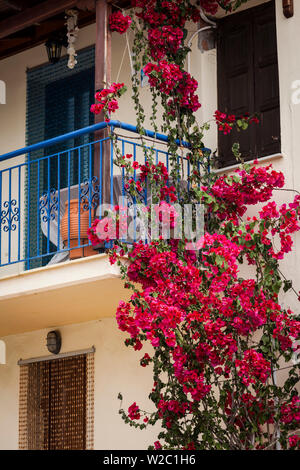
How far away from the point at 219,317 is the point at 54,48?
469cm

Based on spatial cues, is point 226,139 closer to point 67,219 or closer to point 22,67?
point 67,219

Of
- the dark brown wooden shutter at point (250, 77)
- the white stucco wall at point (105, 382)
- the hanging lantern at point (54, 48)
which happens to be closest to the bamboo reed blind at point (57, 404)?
the white stucco wall at point (105, 382)

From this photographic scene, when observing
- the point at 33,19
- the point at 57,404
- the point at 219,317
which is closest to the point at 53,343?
the point at 57,404

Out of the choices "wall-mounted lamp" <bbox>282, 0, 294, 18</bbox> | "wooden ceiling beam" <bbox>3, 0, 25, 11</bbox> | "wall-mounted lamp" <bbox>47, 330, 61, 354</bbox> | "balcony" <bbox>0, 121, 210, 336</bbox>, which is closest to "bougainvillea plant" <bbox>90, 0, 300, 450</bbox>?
"balcony" <bbox>0, 121, 210, 336</bbox>

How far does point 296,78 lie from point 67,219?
2.50m

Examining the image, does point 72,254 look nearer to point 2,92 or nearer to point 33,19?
point 33,19

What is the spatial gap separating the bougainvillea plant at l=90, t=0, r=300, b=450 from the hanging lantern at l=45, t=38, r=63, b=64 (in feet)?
9.06

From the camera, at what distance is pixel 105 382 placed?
968 centimetres

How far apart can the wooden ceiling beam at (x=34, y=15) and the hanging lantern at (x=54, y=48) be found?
1.02 m

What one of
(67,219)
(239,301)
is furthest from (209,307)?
(67,219)

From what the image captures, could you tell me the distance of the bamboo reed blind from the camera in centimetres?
983

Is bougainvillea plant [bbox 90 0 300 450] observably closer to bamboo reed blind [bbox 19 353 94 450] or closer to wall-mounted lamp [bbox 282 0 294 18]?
wall-mounted lamp [bbox 282 0 294 18]

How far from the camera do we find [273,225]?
7.86 metres

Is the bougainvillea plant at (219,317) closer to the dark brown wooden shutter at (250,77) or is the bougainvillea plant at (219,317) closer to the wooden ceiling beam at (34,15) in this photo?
the dark brown wooden shutter at (250,77)
